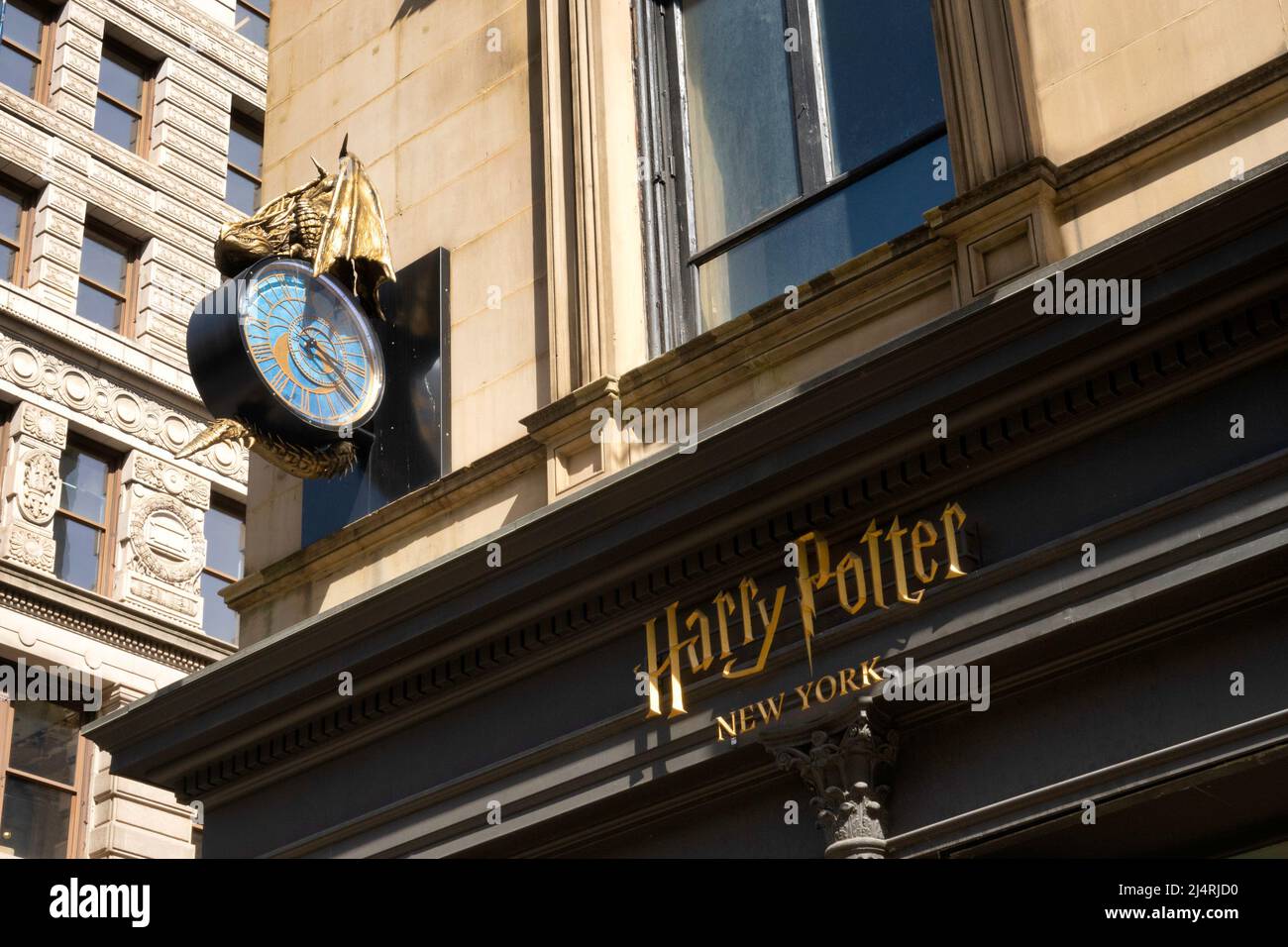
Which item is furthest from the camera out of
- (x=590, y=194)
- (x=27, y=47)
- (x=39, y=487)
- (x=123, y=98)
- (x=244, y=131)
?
(x=244, y=131)

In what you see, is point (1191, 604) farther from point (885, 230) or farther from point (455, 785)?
point (455, 785)

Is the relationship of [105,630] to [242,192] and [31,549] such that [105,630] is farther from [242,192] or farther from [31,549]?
[242,192]

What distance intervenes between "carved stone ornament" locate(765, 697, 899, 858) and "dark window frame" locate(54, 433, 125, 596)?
919 inches

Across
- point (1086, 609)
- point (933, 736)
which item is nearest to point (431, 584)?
point (933, 736)

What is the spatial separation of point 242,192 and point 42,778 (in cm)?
1376

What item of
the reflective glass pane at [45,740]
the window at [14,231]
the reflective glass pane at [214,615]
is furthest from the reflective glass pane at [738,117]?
the window at [14,231]

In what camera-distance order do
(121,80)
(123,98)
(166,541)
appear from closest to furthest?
1. (166,541)
2. (123,98)
3. (121,80)

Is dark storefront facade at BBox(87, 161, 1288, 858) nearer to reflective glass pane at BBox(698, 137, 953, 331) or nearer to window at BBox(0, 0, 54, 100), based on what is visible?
reflective glass pane at BBox(698, 137, 953, 331)

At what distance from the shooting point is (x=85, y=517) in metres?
31.8

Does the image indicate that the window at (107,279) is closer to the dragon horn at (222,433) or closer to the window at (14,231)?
the window at (14,231)

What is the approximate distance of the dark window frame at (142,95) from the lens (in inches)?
1417

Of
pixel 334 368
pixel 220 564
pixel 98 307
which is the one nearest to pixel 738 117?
pixel 334 368

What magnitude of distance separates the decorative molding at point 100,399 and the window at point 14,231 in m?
1.71
